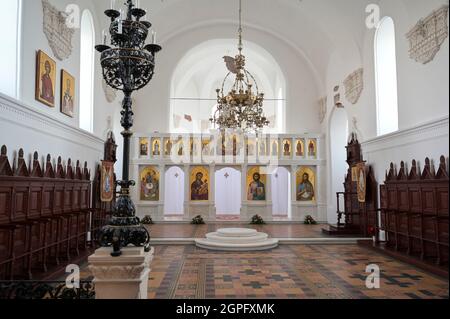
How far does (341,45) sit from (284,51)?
390cm

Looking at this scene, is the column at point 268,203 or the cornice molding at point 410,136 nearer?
the cornice molding at point 410,136

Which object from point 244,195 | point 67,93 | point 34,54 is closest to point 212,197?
point 244,195

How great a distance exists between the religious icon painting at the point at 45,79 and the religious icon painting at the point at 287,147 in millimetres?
10265

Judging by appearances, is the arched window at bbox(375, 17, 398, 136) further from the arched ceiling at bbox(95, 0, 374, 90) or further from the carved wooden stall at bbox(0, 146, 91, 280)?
the carved wooden stall at bbox(0, 146, 91, 280)

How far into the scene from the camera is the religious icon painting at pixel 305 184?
1555 centimetres

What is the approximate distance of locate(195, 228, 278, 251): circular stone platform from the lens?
9.24 meters

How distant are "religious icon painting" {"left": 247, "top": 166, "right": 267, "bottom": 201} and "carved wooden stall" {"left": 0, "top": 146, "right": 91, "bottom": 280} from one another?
25.5 ft

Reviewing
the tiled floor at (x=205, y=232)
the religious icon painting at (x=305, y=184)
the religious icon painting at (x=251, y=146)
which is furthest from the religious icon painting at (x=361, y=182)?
the religious icon painting at (x=251, y=146)

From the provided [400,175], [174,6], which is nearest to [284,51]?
[174,6]

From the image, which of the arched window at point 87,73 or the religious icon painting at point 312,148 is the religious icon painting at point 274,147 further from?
the arched window at point 87,73

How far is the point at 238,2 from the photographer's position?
14703 millimetres

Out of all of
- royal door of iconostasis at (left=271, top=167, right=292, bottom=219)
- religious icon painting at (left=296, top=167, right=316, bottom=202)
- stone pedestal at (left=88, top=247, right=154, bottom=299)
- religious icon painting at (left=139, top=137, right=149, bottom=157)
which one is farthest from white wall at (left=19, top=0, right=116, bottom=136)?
royal door of iconostasis at (left=271, top=167, right=292, bottom=219)

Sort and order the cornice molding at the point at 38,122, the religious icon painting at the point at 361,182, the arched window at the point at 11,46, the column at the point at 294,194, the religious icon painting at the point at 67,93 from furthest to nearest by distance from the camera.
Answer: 1. the column at the point at 294,194
2. the religious icon painting at the point at 361,182
3. the religious icon painting at the point at 67,93
4. the arched window at the point at 11,46
5. the cornice molding at the point at 38,122
